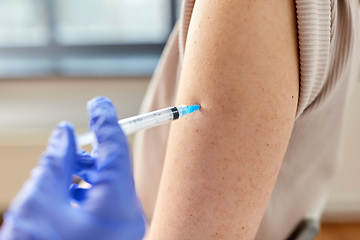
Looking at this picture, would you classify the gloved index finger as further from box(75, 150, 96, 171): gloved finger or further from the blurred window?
the blurred window

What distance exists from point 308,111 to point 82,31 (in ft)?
6.69

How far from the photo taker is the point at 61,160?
0.33 metres

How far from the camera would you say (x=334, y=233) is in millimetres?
1966

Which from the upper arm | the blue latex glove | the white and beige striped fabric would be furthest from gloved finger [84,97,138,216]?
the white and beige striped fabric

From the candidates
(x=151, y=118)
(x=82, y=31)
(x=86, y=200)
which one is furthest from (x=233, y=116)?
(x=82, y=31)

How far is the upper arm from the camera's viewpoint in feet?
1.37

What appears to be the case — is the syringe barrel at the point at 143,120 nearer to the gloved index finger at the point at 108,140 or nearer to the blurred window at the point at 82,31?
the gloved index finger at the point at 108,140

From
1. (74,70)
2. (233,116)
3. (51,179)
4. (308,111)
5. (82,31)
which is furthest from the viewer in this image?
(82,31)

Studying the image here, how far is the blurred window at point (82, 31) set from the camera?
2.14m

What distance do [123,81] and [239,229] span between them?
162cm

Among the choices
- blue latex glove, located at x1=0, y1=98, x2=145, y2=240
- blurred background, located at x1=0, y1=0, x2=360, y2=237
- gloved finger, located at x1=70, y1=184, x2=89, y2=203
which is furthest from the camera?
blurred background, located at x1=0, y1=0, x2=360, y2=237

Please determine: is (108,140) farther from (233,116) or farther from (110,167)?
(233,116)

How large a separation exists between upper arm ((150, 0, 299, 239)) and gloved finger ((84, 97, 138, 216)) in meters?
0.12

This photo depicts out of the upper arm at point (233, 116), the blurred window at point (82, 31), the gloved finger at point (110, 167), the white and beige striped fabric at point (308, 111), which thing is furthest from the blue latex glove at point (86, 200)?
the blurred window at point (82, 31)
